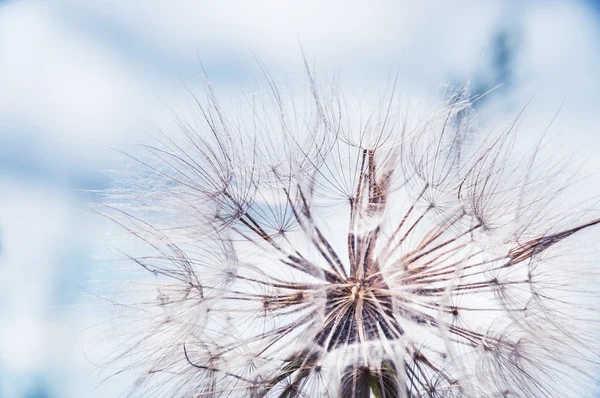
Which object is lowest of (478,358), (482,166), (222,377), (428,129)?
(222,377)

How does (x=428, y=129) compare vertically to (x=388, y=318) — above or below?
above

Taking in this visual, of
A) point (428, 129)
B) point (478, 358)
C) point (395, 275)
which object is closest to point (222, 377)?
point (395, 275)

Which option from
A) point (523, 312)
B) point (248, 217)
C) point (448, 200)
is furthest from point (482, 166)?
point (248, 217)

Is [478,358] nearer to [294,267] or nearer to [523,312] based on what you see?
[523,312]

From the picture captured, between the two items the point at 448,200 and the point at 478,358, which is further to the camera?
the point at 448,200

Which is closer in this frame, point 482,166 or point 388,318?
point 388,318

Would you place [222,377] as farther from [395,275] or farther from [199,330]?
[395,275]

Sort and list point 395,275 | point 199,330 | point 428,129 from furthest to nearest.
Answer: point 428,129
point 199,330
point 395,275

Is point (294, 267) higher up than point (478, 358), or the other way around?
point (294, 267)

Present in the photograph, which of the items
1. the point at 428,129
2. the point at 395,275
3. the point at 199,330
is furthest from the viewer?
the point at 428,129
